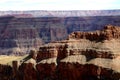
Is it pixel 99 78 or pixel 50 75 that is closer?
pixel 99 78

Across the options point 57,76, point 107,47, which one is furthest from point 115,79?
point 57,76

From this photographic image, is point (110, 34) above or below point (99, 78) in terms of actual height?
above

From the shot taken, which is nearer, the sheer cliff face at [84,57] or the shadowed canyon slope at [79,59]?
the sheer cliff face at [84,57]

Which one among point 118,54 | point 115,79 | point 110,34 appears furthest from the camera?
point 110,34

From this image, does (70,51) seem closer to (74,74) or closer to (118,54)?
(74,74)

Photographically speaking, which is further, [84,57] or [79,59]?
[84,57]

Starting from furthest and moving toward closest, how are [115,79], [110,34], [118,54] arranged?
[110,34]
[118,54]
[115,79]

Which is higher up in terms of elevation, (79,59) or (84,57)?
(84,57)

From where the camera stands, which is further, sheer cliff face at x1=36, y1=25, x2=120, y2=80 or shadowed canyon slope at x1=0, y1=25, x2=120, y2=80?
shadowed canyon slope at x1=0, y1=25, x2=120, y2=80
